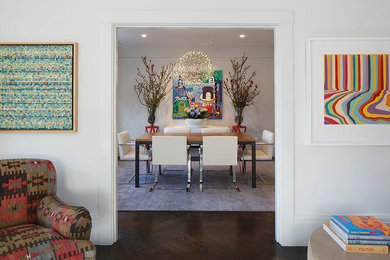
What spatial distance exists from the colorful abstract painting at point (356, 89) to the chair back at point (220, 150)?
174 cm

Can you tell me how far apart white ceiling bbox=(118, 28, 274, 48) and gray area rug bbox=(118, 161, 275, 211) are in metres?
2.88

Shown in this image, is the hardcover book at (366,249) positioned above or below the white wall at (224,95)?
below

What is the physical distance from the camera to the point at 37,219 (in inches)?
71.2

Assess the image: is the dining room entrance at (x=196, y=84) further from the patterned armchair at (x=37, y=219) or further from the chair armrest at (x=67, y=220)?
the chair armrest at (x=67, y=220)

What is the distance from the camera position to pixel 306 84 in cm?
226

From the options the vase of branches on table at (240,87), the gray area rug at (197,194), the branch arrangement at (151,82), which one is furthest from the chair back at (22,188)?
the vase of branches on table at (240,87)

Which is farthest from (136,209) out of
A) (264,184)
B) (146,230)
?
(264,184)

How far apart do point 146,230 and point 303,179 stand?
5.27 ft

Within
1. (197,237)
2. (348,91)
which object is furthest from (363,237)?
(197,237)

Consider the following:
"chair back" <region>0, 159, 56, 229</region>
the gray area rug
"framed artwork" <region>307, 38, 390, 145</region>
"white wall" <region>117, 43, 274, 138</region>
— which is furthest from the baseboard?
"white wall" <region>117, 43, 274, 138</region>

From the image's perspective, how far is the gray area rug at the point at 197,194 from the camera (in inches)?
130

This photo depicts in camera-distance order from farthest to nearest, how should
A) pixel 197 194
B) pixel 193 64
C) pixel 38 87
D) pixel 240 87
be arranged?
pixel 240 87, pixel 193 64, pixel 197 194, pixel 38 87

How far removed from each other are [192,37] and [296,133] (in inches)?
162

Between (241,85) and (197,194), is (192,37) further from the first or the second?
(197,194)
